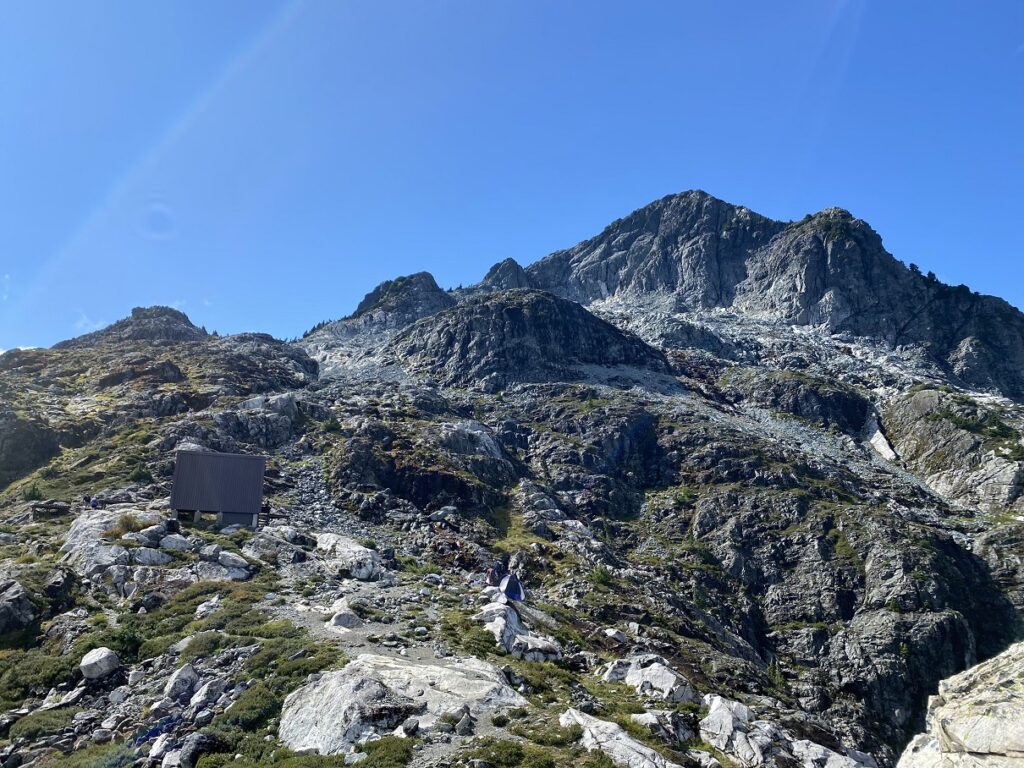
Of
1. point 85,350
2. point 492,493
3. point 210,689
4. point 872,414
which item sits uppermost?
point 85,350

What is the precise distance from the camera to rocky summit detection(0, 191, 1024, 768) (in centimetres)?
2323

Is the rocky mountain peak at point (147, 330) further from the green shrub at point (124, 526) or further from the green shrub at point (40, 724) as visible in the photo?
the green shrub at point (40, 724)

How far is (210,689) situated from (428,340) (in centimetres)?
14314

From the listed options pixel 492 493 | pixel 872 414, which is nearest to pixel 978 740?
pixel 492 493

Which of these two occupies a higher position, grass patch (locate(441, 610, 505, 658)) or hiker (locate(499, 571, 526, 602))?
hiker (locate(499, 571, 526, 602))

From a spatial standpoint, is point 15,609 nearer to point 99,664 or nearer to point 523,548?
point 99,664

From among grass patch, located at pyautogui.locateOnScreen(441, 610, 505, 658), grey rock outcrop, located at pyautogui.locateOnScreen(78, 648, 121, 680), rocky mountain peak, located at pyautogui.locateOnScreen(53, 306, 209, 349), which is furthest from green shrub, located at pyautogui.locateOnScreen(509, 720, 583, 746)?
rocky mountain peak, located at pyautogui.locateOnScreen(53, 306, 209, 349)

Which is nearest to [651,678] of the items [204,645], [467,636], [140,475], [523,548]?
[467,636]

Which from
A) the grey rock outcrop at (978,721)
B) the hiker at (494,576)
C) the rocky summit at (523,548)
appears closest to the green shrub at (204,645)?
the rocky summit at (523,548)

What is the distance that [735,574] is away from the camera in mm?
85062

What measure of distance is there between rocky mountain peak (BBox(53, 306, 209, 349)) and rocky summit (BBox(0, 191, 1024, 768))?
46.4 inches

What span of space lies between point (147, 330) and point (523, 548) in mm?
Answer: 122391

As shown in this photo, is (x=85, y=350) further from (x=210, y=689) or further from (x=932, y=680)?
Result: (x=932, y=680)

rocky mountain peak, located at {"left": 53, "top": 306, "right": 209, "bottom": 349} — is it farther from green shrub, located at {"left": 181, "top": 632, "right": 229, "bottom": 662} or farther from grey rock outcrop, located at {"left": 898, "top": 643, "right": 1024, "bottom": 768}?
grey rock outcrop, located at {"left": 898, "top": 643, "right": 1024, "bottom": 768}
